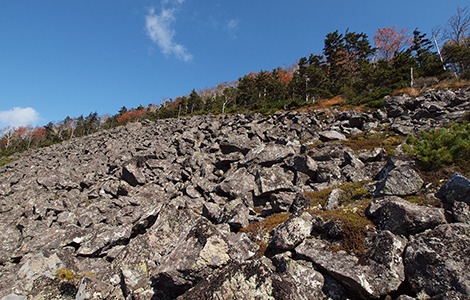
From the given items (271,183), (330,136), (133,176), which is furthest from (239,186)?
(330,136)

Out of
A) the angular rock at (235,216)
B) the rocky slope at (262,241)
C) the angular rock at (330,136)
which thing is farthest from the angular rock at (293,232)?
the angular rock at (330,136)

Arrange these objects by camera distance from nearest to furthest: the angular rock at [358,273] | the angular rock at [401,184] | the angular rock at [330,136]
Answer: the angular rock at [358,273], the angular rock at [401,184], the angular rock at [330,136]

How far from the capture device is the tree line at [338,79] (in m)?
44.1

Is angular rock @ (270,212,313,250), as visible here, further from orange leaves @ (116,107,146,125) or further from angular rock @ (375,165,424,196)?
orange leaves @ (116,107,146,125)

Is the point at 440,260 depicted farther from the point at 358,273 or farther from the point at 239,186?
the point at 239,186

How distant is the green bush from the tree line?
33.8 meters

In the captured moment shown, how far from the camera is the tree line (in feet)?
145

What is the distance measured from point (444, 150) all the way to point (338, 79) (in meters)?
61.5

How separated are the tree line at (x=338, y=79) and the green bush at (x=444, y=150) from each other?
33.8m

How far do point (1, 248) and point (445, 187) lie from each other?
22184mm

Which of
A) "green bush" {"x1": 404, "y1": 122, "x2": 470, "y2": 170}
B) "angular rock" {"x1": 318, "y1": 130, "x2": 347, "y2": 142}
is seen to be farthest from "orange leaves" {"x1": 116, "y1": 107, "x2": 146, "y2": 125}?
"green bush" {"x1": 404, "y1": 122, "x2": 470, "y2": 170}

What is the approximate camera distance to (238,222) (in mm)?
9398

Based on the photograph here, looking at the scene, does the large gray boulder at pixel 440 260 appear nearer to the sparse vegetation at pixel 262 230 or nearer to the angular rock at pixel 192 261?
the sparse vegetation at pixel 262 230

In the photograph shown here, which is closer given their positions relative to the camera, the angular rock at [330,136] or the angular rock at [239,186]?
the angular rock at [239,186]
